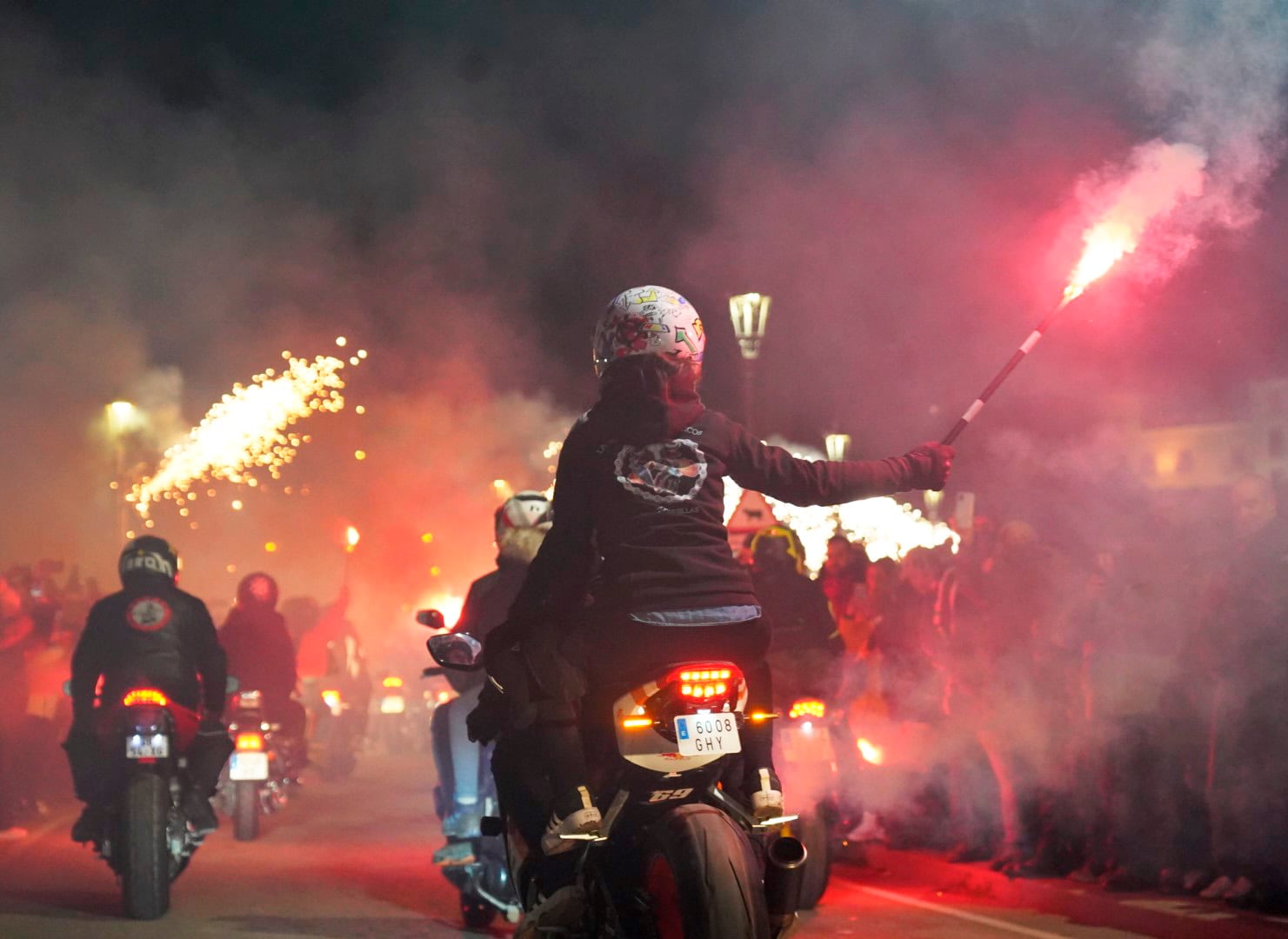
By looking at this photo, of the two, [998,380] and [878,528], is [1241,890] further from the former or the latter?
[878,528]

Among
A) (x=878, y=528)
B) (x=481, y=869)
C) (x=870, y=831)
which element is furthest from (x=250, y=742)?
(x=878, y=528)

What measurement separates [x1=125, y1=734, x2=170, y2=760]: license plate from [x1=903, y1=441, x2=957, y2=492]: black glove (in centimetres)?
488

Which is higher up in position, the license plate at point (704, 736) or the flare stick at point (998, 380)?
the flare stick at point (998, 380)

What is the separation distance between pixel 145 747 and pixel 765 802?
4824 mm

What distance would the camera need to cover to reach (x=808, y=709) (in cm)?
900

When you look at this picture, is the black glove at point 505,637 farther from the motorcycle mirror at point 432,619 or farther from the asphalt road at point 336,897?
the asphalt road at point 336,897

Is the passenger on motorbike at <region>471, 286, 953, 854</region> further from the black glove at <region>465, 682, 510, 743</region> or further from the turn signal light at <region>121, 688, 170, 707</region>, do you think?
the turn signal light at <region>121, 688, 170, 707</region>

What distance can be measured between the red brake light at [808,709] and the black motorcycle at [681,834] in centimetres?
400

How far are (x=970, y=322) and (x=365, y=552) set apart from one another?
34315 millimetres

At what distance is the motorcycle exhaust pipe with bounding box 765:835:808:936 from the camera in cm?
470

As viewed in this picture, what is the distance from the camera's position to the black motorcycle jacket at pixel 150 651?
9.21m

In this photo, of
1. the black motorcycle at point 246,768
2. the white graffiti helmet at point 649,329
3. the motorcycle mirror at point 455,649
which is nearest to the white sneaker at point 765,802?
the motorcycle mirror at point 455,649

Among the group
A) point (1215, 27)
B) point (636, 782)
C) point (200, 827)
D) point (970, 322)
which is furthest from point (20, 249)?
point (636, 782)

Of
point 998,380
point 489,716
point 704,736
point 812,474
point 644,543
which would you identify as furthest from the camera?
point 998,380
